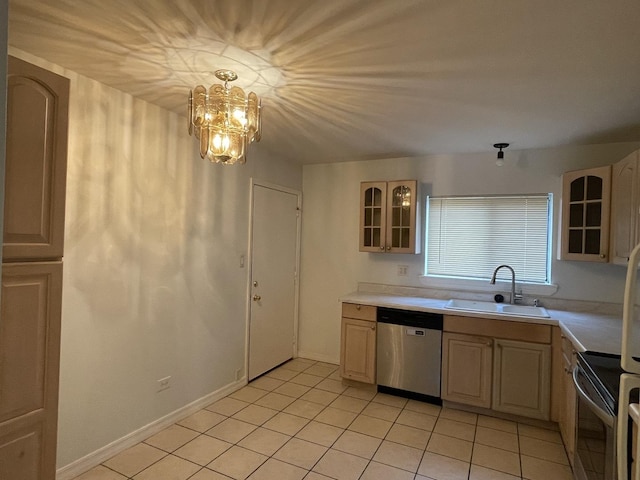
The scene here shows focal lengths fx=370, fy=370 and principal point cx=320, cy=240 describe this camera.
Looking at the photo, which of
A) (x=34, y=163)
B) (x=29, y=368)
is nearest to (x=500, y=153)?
(x=34, y=163)

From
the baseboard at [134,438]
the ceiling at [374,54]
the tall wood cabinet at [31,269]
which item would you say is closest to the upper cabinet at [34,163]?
the tall wood cabinet at [31,269]

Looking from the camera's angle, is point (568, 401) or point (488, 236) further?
point (488, 236)

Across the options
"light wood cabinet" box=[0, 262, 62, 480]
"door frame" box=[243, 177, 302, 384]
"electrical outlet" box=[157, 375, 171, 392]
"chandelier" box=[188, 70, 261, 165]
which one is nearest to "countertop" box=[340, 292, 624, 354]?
"door frame" box=[243, 177, 302, 384]

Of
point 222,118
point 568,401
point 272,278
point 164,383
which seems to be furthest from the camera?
point 272,278

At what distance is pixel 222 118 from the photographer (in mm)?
1923

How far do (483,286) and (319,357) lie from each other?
203 centimetres

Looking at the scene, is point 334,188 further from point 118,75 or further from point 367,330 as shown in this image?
point 118,75

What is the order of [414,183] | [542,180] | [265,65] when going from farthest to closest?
1. [414,183]
2. [542,180]
3. [265,65]

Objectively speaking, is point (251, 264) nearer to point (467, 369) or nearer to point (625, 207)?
point (467, 369)

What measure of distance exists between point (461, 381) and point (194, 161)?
2900 millimetres

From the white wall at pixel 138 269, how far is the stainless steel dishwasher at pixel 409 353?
142 centimetres

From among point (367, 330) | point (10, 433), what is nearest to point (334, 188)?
point (367, 330)

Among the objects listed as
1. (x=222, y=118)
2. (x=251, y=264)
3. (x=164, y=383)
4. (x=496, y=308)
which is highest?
(x=222, y=118)

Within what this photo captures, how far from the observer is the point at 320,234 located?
4.40 metres
